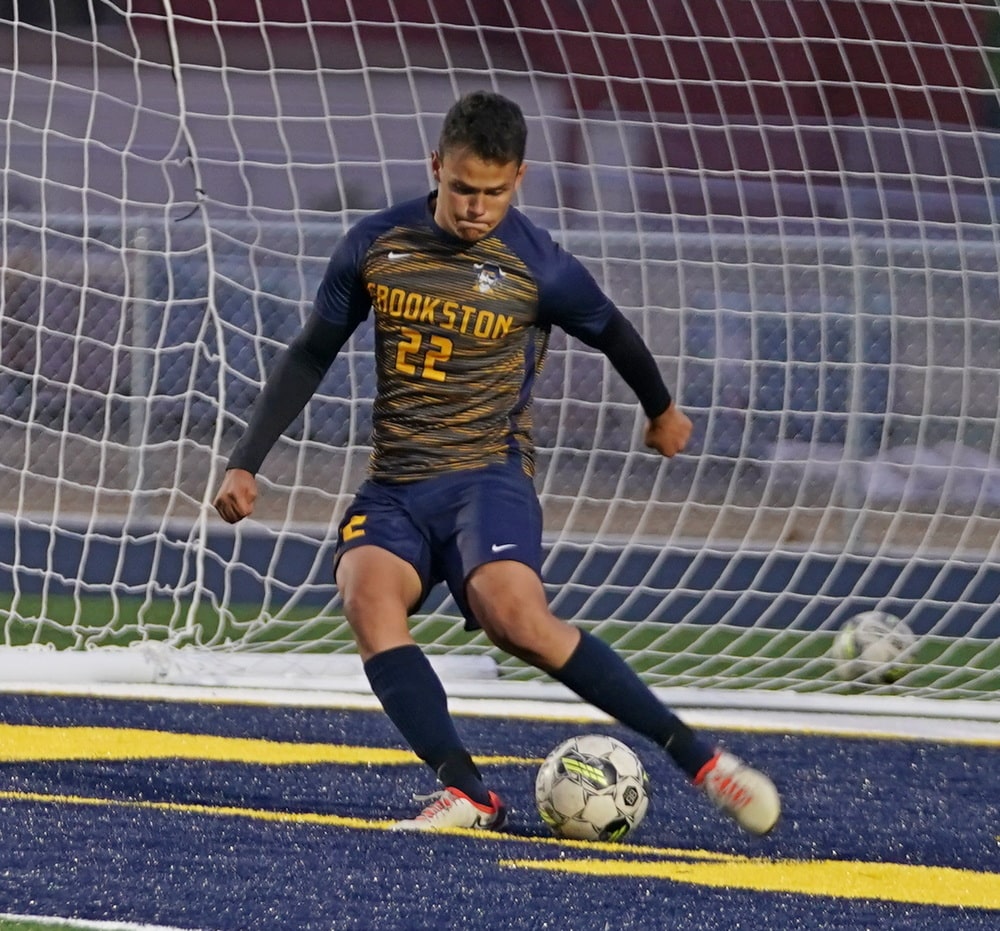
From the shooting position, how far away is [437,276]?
421 cm

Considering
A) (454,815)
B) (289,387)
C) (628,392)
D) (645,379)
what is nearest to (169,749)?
(289,387)

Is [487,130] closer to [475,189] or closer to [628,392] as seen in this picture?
[475,189]

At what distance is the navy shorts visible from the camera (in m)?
4.12

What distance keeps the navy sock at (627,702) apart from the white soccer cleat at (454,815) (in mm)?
297

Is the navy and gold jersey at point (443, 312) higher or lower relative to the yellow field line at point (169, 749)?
higher

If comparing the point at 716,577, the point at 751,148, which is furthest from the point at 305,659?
the point at 751,148

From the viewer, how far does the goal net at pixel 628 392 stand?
7059 millimetres

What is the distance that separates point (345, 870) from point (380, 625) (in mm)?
705

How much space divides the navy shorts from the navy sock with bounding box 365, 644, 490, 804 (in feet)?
0.61

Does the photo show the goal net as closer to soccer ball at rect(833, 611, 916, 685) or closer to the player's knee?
soccer ball at rect(833, 611, 916, 685)

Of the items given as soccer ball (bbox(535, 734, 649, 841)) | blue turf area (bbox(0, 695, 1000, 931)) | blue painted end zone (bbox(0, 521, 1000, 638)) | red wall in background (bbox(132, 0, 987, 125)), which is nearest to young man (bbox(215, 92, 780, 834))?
soccer ball (bbox(535, 734, 649, 841))

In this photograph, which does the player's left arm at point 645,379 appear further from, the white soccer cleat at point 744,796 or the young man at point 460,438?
the white soccer cleat at point 744,796

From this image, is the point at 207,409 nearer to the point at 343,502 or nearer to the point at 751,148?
the point at 343,502

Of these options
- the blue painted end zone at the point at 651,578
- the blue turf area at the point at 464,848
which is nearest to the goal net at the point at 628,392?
the blue painted end zone at the point at 651,578
